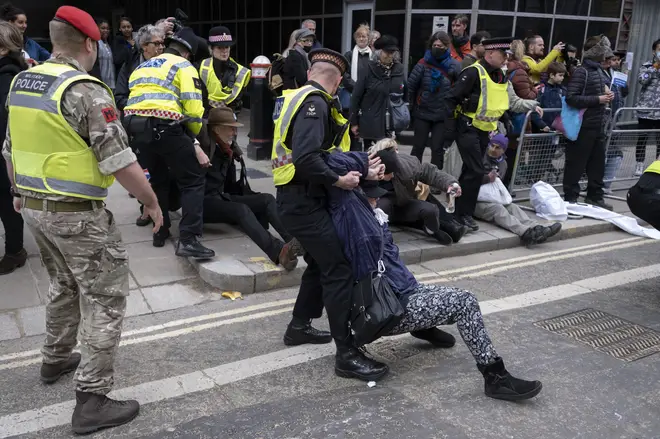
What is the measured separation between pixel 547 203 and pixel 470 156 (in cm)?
149

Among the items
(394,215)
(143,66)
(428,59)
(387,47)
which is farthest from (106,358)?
(428,59)

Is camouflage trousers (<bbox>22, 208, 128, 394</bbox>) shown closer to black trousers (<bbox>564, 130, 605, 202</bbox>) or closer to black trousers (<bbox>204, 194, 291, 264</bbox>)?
black trousers (<bbox>204, 194, 291, 264</bbox>)

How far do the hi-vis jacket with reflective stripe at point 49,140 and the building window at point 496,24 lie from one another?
33.4ft

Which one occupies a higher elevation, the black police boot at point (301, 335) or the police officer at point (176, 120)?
the police officer at point (176, 120)

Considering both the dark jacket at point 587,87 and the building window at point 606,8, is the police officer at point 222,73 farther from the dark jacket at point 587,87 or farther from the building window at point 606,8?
the building window at point 606,8

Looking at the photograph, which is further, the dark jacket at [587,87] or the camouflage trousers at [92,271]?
the dark jacket at [587,87]

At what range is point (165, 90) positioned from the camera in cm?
515

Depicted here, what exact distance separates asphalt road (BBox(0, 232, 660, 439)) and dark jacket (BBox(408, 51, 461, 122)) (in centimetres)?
341

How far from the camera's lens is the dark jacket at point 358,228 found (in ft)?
11.9

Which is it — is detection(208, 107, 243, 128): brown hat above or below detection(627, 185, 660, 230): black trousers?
above

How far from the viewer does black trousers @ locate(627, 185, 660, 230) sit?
16.7 feet

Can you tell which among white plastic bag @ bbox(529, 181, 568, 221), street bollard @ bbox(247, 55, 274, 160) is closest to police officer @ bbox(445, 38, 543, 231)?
white plastic bag @ bbox(529, 181, 568, 221)

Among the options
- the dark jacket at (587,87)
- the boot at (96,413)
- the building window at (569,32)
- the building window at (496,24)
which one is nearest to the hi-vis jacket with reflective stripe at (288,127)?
the boot at (96,413)

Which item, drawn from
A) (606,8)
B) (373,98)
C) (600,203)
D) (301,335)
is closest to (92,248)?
(301,335)
